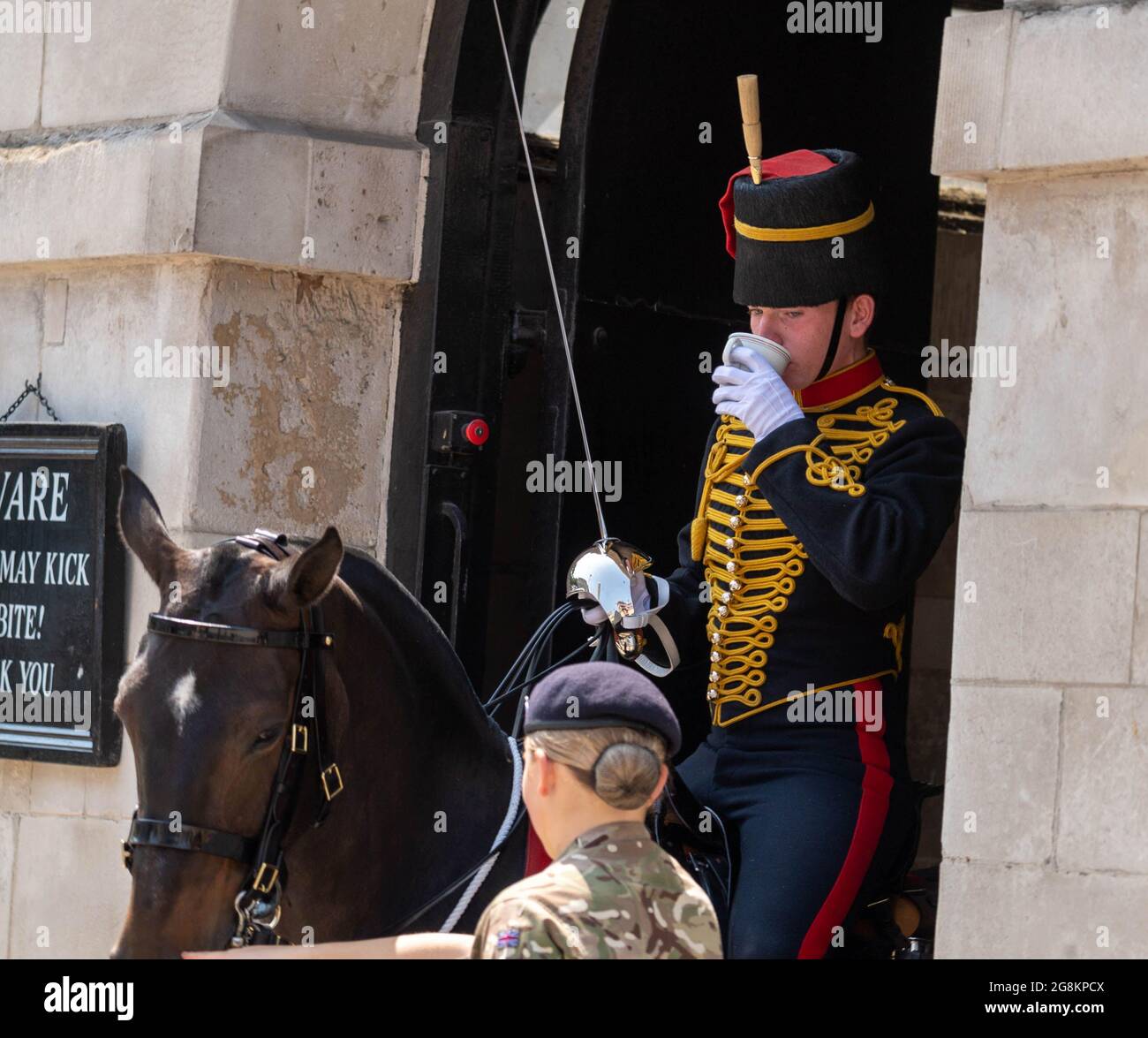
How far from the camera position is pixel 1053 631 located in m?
3.25

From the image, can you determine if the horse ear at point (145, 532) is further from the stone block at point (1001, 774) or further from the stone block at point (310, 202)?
the stone block at point (1001, 774)

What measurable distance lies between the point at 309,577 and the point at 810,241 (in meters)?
1.24

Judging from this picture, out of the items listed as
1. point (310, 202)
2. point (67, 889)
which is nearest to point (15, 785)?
point (67, 889)

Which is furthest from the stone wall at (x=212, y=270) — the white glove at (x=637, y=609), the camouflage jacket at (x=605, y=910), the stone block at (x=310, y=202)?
the camouflage jacket at (x=605, y=910)

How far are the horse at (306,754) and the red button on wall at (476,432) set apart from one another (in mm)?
1241

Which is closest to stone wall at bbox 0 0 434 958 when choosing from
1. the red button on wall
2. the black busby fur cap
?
the red button on wall

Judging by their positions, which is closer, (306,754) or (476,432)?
(306,754)

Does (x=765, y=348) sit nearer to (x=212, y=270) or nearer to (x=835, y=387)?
(x=835, y=387)

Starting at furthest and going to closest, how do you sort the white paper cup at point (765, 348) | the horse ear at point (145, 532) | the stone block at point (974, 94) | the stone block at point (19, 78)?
1. the stone block at point (19, 78)
2. the white paper cup at point (765, 348)
3. the horse ear at point (145, 532)
4. the stone block at point (974, 94)

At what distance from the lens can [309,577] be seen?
3318mm

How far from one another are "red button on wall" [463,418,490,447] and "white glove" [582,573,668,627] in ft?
3.21

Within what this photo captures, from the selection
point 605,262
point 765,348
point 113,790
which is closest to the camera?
point 765,348

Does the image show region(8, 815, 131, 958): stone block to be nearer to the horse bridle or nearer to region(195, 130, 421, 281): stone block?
region(195, 130, 421, 281): stone block

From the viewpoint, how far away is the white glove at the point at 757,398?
12.1ft
